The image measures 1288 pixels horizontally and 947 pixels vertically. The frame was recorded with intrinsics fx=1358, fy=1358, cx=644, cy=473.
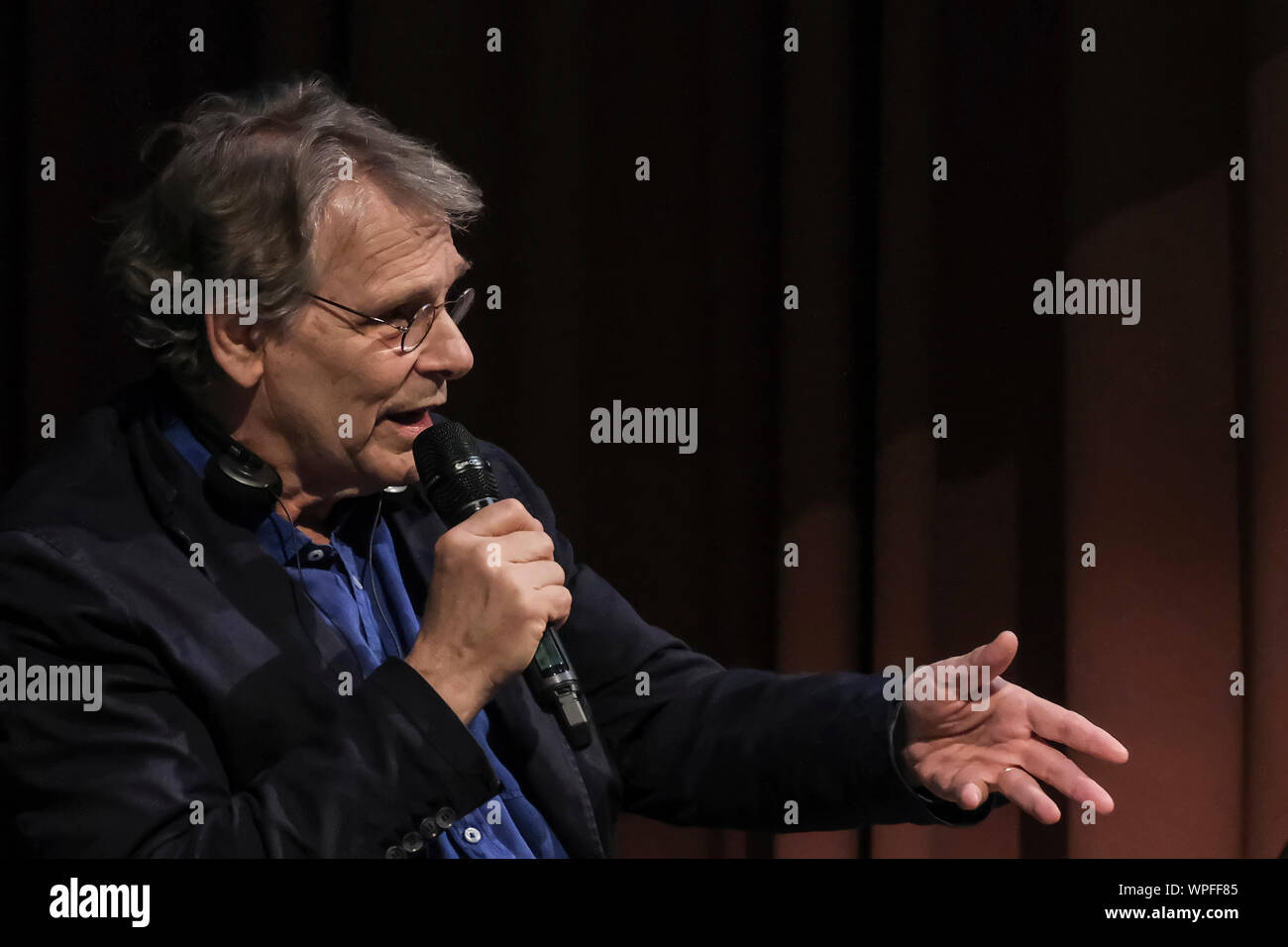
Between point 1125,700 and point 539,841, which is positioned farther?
point 1125,700

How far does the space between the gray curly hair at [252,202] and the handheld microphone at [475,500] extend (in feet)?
0.76

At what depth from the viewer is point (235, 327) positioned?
56.7 inches

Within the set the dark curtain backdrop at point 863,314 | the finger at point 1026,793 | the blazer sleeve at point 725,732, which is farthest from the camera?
the dark curtain backdrop at point 863,314

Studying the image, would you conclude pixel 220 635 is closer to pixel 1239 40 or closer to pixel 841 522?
pixel 841 522

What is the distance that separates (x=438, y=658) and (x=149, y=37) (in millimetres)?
1357

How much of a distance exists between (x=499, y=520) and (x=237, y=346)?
407 mm

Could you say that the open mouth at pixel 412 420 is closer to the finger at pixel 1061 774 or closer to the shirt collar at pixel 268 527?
the shirt collar at pixel 268 527

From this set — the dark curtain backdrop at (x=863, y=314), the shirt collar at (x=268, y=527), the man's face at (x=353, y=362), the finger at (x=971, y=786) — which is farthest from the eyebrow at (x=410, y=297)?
the finger at (x=971, y=786)

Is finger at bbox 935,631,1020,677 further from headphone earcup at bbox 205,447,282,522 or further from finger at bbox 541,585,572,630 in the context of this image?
headphone earcup at bbox 205,447,282,522

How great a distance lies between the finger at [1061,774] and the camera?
1.26 m

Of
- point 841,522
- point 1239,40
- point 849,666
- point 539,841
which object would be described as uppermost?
point 1239,40

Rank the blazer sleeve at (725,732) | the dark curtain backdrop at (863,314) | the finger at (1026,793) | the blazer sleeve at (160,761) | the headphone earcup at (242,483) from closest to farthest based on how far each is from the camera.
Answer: the blazer sleeve at (160,761)
the finger at (1026,793)
the headphone earcup at (242,483)
the blazer sleeve at (725,732)
the dark curtain backdrop at (863,314)

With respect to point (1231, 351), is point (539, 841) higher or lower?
lower

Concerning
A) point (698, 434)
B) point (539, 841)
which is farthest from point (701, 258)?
point (539, 841)
